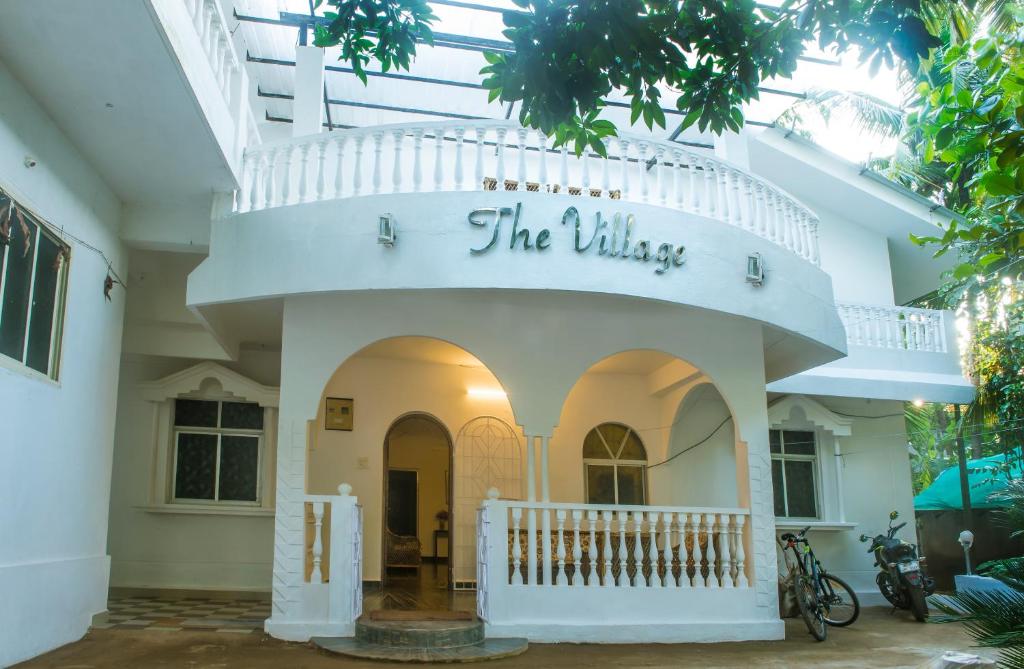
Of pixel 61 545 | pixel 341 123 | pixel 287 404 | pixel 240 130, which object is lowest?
pixel 61 545

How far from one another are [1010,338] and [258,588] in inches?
414

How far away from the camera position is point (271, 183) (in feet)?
25.2

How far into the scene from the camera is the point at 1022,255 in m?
5.78

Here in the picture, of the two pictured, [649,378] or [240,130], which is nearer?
[240,130]

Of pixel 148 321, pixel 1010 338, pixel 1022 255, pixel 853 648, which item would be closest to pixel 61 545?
pixel 148 321

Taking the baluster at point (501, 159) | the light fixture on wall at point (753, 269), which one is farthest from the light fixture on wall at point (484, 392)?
the light fixture on wall at point (753, 269)

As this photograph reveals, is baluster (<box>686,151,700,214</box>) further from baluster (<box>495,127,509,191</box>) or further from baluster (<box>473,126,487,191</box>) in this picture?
baluster (<box>473,126,487,191</box>)

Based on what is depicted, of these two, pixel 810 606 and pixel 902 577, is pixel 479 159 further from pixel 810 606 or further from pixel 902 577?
pixel 902 577

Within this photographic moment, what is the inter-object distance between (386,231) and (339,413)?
353 cm

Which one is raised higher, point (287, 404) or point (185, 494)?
point (287, 404)

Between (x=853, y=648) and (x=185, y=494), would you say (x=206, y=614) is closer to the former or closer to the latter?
(x=185, y=494)

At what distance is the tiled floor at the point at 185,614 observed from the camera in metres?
7.32

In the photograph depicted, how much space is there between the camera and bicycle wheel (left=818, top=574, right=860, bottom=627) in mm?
8695

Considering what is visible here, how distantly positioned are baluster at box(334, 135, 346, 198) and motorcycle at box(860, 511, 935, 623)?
23.3ft
